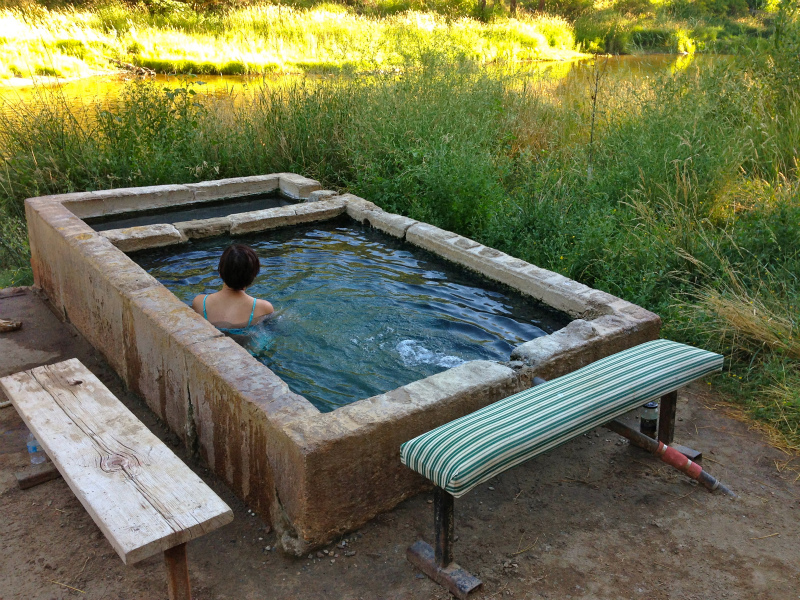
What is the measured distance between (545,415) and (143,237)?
3.58m

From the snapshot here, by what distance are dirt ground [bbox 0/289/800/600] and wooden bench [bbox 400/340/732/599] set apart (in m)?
0.15

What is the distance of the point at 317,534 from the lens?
259 cm

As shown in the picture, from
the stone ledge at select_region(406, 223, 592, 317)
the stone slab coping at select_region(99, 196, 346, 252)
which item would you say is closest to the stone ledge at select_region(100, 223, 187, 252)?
the stone slab coping at select_region(99, 196, 346, 252)

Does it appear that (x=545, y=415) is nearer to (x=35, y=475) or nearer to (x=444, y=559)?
(x=444, y=559)

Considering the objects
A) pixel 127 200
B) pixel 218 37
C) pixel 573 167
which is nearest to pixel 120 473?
pixel 127 200

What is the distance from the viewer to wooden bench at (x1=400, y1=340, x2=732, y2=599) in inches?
89.7

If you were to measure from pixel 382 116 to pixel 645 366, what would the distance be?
4.65 m

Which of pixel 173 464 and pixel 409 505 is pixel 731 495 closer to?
pixel 409 505

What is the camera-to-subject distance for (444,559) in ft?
8.14

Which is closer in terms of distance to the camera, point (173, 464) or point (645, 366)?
point (173, 464)

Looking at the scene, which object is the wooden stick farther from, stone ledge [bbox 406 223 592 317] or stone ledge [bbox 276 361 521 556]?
stone ledge [bbox 276 361 521 556]

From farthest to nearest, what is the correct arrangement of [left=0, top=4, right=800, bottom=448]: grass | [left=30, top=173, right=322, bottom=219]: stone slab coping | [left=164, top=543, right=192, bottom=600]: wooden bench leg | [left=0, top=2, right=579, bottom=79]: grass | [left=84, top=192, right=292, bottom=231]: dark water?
[left=0, top=2, right=579, bottom=79]: grass < [left=84, top=192, right=292, bottom=231]: dark water < [left=30, top=173, right=322, bottom=219]: stone slab coping < [left=0, top=4, right=800, bottom=448]: grass < [left=164, top=543, right=192, bottom=600]: wooden bench leg

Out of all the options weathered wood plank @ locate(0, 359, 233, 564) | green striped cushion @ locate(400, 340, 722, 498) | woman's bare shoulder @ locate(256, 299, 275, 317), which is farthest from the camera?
woman's bare shoulder @ locate(256, 299, 275, 317)

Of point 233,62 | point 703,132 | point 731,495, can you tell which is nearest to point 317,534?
point 731,495
